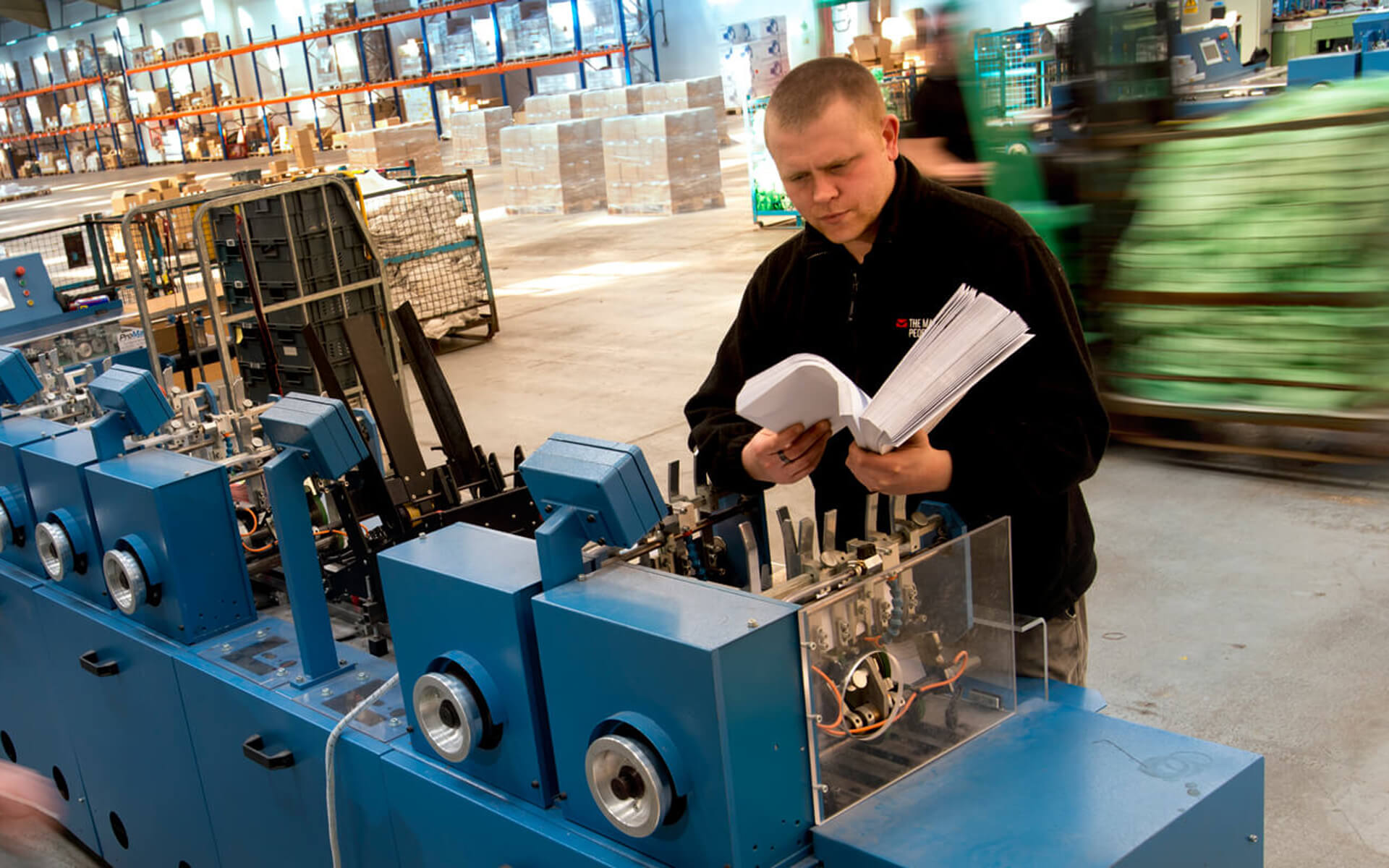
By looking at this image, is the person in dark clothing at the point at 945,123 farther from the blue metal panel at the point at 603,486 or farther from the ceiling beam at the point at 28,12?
the ceiling beam at the point at 28,12

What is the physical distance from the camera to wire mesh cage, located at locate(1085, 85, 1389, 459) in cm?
454

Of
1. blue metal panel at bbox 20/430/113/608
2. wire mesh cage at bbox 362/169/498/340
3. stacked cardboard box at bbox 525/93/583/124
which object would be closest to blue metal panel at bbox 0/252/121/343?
wire mesh cage at bbox 362/169/498/340

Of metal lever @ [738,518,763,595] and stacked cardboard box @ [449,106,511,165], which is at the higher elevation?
stacked cardboard box @ [449,106,511,165]

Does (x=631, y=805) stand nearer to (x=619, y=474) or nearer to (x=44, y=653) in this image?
(x=619, y=474)

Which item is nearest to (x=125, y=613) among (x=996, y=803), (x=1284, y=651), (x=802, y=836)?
(x=802, y=836)

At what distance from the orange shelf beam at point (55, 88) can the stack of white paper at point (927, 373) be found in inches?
1285

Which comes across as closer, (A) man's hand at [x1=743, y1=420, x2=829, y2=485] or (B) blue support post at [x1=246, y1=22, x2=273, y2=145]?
(A) man's hand at [x1=743, y1=420, x2=829, y2=485]

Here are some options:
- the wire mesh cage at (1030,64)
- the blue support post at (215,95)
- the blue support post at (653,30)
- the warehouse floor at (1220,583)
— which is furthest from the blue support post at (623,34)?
the warehouse floor at (1220,583)

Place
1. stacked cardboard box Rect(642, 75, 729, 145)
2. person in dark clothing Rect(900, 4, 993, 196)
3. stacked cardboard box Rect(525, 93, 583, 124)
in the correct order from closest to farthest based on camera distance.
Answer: person in dark clothing Rect(900, 4, 993, 196) < stacked cardboard box Rect(642, 75, 729, 145) < stacked cardboard box Rect(525, 93, 583, 124)

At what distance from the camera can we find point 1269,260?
477 cm

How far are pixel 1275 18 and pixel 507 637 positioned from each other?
47.8 feet

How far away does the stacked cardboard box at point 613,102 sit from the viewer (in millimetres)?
17438

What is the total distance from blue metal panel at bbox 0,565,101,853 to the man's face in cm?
232

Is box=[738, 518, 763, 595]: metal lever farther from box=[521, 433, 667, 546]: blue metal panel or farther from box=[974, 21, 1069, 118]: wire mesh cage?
box=[974, 21, 1069, 118]: wire mesh cage
